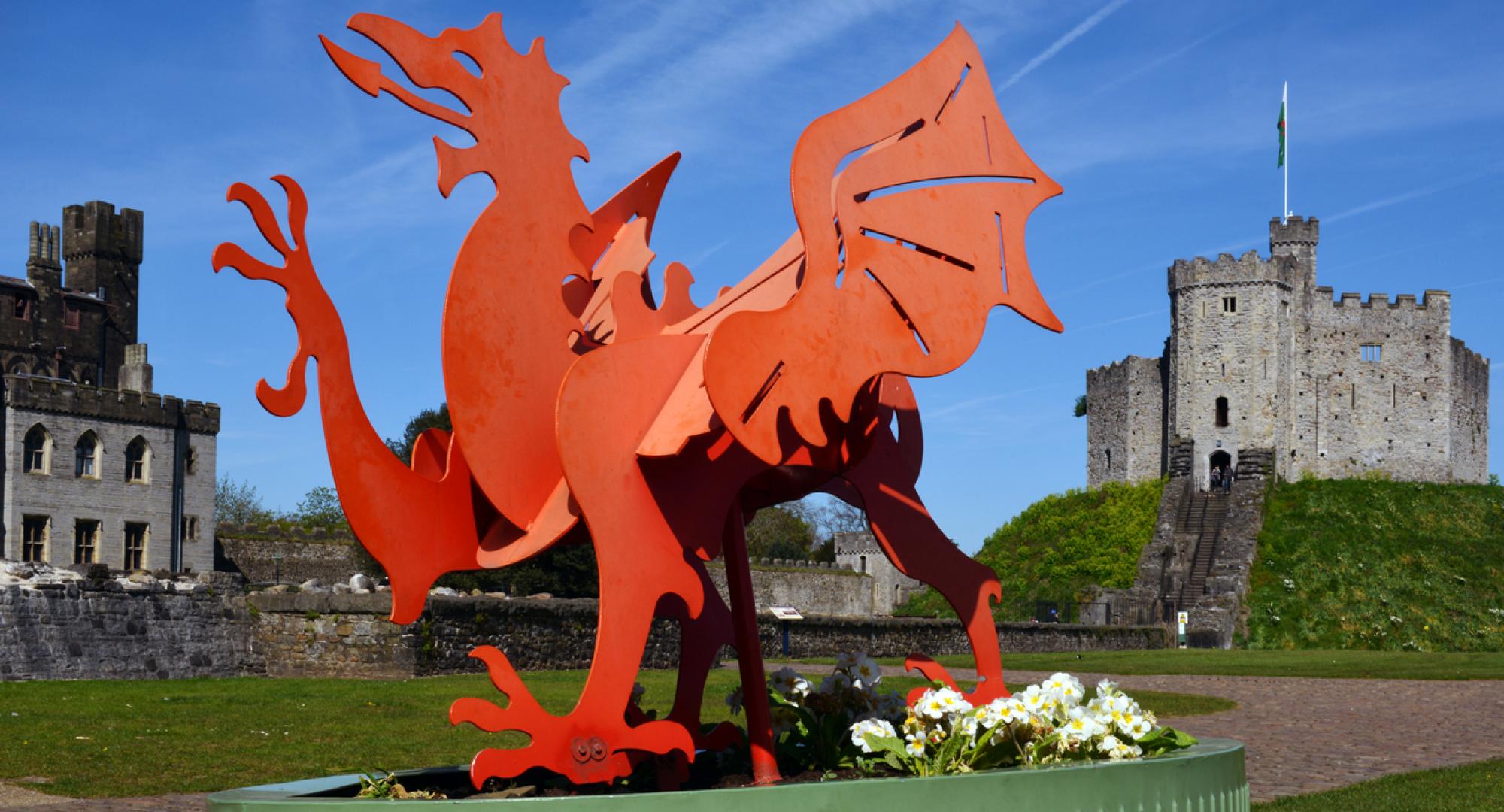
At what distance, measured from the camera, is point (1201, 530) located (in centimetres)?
5106

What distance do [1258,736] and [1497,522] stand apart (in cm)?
4180

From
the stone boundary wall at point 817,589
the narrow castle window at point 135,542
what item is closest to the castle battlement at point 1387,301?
the stone boundary wall at point 817,589

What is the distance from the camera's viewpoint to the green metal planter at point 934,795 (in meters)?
4.90

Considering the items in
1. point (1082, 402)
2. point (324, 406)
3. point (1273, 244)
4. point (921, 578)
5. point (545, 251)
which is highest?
point (1273, 244)

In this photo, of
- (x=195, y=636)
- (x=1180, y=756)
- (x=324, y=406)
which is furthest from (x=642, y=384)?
(x=195, y=636)

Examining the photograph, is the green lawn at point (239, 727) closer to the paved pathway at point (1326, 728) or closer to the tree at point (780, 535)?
the paved pathway at point (1326, 728)

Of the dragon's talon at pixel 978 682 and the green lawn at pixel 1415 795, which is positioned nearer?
the dragon's talon at pixel 978 682

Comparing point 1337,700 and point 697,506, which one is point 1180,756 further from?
point 1337,700

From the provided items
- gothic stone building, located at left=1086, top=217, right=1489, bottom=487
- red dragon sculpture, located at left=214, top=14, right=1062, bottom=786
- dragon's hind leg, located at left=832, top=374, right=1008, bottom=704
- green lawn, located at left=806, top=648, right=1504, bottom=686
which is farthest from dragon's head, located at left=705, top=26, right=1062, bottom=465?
gothic stone building, located at left=1086, top=217, right=1489, bottom=487

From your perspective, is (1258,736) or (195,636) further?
(195,636)

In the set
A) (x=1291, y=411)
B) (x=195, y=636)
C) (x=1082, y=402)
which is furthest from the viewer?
(x=1082, y=402)

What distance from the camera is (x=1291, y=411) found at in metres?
55.1

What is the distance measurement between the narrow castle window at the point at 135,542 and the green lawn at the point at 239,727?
2665 cm

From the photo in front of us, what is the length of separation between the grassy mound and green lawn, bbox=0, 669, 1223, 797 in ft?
96.2
